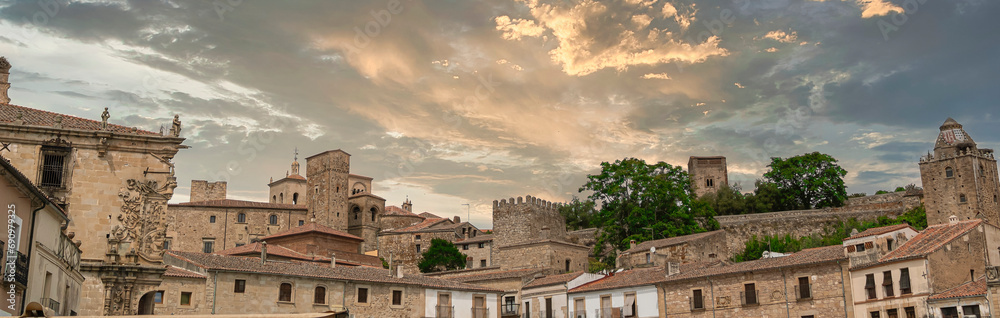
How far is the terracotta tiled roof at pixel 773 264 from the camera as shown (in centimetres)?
3912

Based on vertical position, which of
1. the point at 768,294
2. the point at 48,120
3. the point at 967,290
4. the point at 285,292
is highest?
the point at 48,120

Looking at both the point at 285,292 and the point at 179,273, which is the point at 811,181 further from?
the point at 179,273

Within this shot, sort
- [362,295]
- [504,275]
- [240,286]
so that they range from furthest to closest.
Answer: [504,275], [362,295], [240,286]

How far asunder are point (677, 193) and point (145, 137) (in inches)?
1716

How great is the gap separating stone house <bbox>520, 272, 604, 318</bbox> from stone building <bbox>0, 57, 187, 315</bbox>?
2489 cm

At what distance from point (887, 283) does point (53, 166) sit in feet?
106

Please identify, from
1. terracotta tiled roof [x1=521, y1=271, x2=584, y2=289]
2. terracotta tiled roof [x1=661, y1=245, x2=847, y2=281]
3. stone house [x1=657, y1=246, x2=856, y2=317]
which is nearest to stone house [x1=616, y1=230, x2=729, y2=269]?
terracotta tiled roof [x1=521, y1=271, x2=584, y2=289]

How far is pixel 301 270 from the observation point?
43.0 m

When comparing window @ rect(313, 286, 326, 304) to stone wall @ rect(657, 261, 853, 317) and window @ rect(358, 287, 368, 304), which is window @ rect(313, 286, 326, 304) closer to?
window @ rect(358, 287, 368, 304)

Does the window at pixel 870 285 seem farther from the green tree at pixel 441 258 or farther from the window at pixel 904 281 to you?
the green tree at pixel 441 258

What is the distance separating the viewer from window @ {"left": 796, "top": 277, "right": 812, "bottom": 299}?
3900 cm

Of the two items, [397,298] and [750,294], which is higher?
[397,298]

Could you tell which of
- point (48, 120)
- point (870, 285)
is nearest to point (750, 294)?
point (870, 285)

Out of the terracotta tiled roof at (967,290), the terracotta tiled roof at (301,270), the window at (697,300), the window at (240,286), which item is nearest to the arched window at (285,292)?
the terracotta tiled roof at (301,270)
